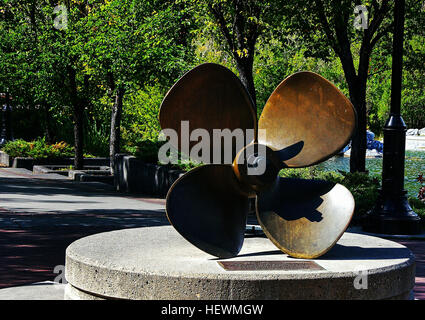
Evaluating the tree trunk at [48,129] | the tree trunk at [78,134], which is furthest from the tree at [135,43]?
the tree trunk at [48,129]

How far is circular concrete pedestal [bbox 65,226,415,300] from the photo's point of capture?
17.1 ft

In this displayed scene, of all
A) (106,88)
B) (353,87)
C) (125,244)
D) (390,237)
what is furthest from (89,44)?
(125,244)

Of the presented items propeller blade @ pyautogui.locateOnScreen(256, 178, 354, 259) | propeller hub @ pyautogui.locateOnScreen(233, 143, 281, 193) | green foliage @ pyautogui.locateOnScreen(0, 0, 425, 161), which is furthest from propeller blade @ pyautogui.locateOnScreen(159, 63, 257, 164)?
green foliage @ pyautogui.locateOnScreen(0, 0, 425, 161)

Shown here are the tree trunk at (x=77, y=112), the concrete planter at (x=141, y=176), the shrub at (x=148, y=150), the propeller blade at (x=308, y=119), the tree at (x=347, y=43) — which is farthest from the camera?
the tree trunk at (x=77, y=112)

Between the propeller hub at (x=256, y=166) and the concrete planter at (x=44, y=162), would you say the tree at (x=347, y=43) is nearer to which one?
the propeller hub at (x=256, y=166)

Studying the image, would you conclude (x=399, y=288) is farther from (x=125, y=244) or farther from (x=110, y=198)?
(x=110, y=198)

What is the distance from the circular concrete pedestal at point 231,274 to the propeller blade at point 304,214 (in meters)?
0.17

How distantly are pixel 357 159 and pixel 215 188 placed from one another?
11303 millimetres

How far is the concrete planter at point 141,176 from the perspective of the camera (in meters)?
17.1

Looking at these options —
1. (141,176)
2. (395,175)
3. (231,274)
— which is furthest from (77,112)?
(231,274)

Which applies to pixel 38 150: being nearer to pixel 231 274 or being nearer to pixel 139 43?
pixel 139 43

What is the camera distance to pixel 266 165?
6562mm

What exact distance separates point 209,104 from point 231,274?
2.17 m

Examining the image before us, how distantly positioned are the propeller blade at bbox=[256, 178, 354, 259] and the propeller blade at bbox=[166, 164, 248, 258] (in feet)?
0.88
